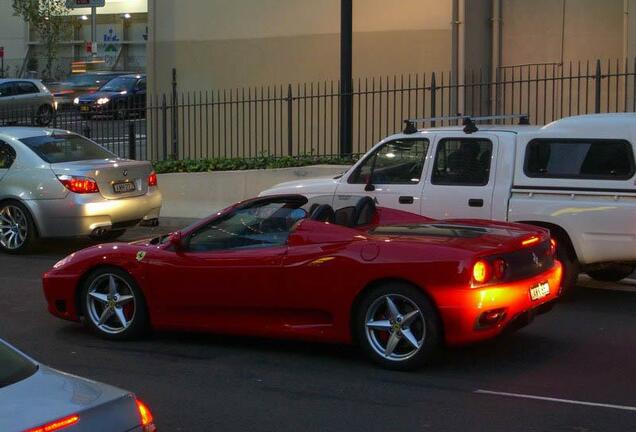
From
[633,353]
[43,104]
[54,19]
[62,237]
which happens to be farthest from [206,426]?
[54,19]

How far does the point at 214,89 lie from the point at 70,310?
13.6 m

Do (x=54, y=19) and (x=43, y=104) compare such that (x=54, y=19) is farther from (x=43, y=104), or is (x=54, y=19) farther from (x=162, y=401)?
(x=162, y=401)

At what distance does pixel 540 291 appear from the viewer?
7.54 m

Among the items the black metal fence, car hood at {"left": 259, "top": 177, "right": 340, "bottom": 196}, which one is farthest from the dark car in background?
car hood at {"left": 259, "top": 177, "right": 340, "bottom": 196}

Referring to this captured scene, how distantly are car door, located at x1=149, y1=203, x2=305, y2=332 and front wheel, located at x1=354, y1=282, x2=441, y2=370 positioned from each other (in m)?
0.80

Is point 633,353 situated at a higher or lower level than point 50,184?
lower

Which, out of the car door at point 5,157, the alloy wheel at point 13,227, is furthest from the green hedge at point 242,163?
the alloy wheel at point 13,227

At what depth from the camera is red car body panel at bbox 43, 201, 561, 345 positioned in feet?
23.2

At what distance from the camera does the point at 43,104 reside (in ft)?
107

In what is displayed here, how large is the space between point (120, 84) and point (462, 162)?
26.4 metres

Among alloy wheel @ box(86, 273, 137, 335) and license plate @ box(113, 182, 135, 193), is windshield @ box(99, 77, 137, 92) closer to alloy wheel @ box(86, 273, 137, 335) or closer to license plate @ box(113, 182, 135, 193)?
license plate @ box(113, 182, 135, 193)

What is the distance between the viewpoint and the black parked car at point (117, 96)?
→ 3266 centimetres

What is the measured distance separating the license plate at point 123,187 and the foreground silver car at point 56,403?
9047 mm

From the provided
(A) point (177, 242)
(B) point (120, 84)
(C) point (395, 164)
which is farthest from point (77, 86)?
(A) point (177, 242)
